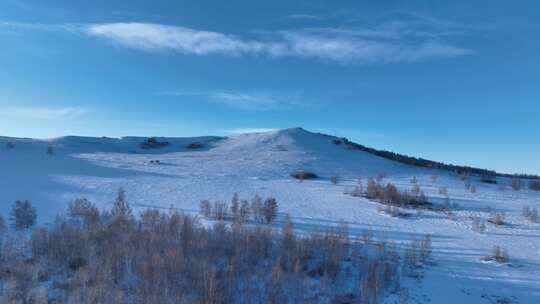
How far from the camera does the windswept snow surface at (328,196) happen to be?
5.79 m

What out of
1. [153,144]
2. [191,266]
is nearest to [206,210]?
[191,266]

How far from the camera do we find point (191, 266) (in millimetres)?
5152

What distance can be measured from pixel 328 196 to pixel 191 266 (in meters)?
8.06

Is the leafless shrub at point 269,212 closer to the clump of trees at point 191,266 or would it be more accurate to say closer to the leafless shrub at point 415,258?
the clump of trees at point 191,266

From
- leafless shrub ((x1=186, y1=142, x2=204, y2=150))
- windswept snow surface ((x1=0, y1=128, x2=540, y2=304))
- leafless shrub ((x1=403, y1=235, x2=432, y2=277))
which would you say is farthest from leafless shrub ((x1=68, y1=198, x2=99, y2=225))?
leafless shrub ((x1=186, y1=142, x2=204, y2=150))

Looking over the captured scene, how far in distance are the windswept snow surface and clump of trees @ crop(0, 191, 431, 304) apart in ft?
2.54

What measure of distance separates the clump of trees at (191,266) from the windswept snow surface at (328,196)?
0.78 metres

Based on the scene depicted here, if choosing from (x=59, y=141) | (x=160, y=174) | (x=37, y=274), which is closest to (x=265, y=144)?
(x=160, y=174)

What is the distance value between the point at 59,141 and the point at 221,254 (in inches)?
1097

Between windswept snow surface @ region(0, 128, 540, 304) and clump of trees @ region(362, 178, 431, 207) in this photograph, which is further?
clump of trees @ region(362, 178, 431, 207)

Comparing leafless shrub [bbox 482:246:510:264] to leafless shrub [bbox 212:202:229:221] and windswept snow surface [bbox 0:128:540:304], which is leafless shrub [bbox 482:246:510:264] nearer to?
windswept snow surface [bbox 0:128:540:304]

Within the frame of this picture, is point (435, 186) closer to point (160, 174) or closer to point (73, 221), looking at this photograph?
point (160, 174)

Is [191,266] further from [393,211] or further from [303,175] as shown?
[303,175]

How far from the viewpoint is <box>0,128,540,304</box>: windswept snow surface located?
5.79m
